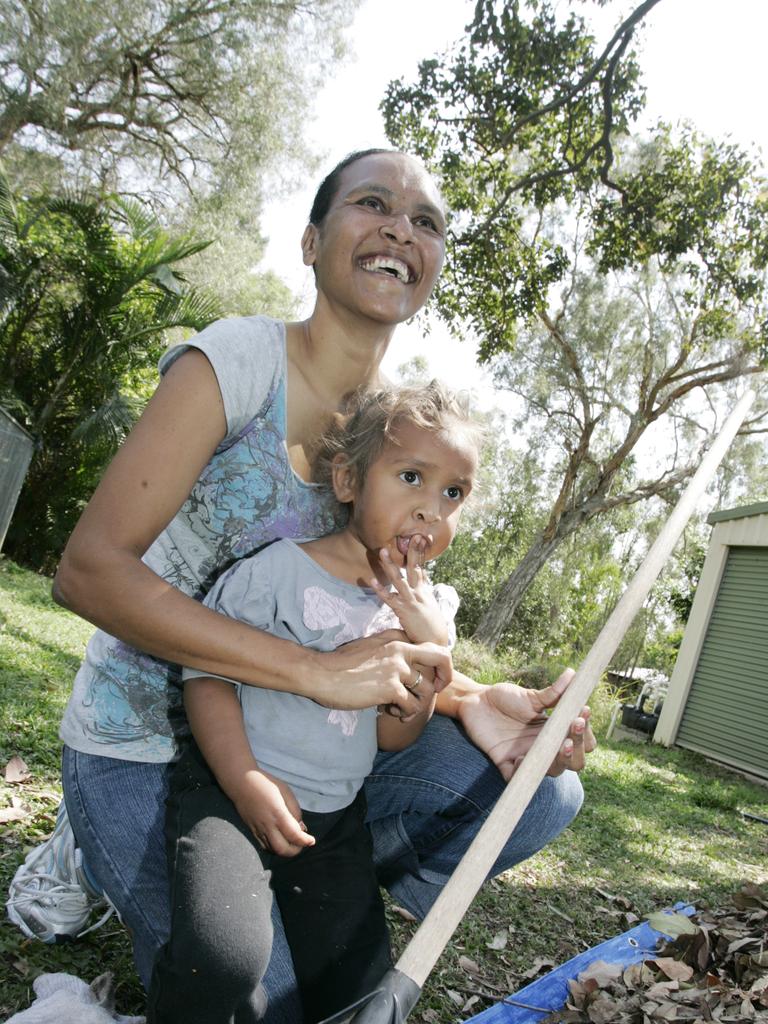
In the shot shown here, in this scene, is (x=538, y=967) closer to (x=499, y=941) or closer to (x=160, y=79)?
(x=499, y=941)

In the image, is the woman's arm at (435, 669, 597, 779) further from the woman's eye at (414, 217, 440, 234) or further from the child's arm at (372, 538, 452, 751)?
the woman's eye at (414, 217, 440, 234)

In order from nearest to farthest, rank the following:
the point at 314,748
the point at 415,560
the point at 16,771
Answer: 1. the point at 314,748
2. the point at 415,560
3. the point at 16,771

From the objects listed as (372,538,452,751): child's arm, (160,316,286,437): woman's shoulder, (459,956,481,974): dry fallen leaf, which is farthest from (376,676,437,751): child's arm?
(459,956,481,974): dry fallen leaf

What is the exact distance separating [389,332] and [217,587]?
0.82 m

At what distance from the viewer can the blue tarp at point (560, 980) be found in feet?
7.41

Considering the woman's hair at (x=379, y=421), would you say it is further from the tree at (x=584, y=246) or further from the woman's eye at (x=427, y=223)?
the tree at (x=584, y=246)

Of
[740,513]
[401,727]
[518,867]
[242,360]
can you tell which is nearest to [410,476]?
[242,360]

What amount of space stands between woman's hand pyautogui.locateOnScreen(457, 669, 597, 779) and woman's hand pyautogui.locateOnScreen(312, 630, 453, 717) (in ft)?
1.42

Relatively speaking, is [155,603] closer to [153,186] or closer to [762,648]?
[762,648]

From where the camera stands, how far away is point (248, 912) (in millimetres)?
1452

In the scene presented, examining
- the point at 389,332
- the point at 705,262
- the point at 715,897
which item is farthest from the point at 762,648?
the point at 389,332

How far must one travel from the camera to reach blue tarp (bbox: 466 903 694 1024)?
2.26 meters

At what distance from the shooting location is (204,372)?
1707 millimetres

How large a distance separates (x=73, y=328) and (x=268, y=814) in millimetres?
10350
